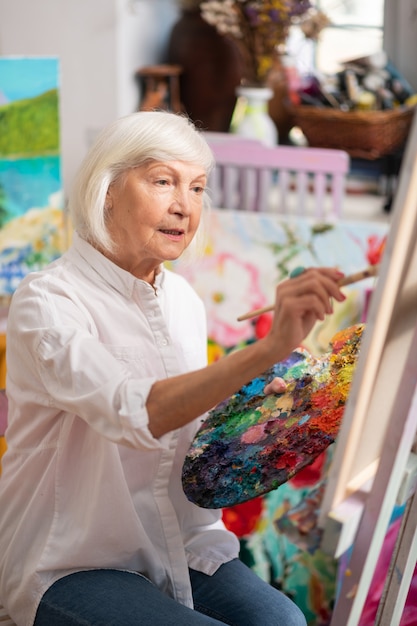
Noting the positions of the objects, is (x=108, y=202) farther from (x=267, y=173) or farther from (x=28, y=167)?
(x=267, y=173)

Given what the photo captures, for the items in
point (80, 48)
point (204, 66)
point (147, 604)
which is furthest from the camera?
point (204, 66)

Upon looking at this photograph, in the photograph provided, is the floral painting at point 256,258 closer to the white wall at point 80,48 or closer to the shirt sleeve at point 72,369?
the white wall at point 80,48

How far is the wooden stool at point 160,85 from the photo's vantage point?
11.2 feet

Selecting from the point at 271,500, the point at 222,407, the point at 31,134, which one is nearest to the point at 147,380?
the point at 222,407

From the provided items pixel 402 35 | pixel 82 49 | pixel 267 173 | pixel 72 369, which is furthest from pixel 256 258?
pixel 402 35

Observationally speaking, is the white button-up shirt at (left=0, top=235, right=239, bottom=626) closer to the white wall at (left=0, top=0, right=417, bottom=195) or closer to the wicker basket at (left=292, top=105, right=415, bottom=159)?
the white wall at (left=0, top=0, right=417, bottom=195)

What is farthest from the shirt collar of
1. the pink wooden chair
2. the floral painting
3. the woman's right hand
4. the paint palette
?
the pink wooden chair

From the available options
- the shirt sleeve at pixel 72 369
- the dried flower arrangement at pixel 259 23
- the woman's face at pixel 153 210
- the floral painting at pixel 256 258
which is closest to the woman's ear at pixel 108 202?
the woman's face at pixel 153 210

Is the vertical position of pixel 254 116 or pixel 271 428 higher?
pixel 271 428

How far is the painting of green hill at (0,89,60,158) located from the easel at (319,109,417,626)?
151 cm

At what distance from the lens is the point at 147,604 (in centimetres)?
131

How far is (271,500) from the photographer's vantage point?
7.45 ft

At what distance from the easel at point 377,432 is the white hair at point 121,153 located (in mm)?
485

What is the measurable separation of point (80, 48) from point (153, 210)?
2.05 meters
